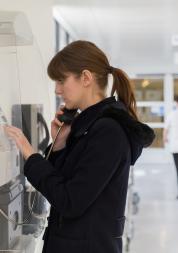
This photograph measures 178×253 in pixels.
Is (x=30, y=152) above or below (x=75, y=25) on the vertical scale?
below

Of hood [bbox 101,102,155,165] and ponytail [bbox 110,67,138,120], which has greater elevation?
ponytail [bbox 110,67,138,120]

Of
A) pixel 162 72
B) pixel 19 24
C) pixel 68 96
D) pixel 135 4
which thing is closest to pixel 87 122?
pixel 68 96

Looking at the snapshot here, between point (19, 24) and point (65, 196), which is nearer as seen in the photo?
point (65, 196)

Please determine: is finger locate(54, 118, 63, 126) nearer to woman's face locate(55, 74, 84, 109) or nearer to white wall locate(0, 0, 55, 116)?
woman's face locate(55, 74, 84, 109)

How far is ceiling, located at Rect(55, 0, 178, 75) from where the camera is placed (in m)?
5.15

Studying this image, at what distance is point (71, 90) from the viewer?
4.83 feet

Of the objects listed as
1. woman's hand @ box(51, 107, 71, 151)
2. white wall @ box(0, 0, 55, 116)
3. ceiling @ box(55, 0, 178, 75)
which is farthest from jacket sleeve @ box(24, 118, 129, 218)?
ceiling @ box(55, 0, 178, 75)

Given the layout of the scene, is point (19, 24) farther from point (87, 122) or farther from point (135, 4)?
point (135, 4)

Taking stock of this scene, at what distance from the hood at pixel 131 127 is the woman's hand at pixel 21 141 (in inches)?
10.5

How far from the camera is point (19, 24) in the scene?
1.81 m

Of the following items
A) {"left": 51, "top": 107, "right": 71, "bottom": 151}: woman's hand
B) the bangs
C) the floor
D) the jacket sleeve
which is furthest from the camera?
the floor

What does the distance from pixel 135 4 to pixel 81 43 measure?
3837 millimetres

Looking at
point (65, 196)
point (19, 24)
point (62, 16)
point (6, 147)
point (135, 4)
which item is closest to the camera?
point (65, 196)

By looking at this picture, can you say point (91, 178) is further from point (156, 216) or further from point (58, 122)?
point (156, 216)
